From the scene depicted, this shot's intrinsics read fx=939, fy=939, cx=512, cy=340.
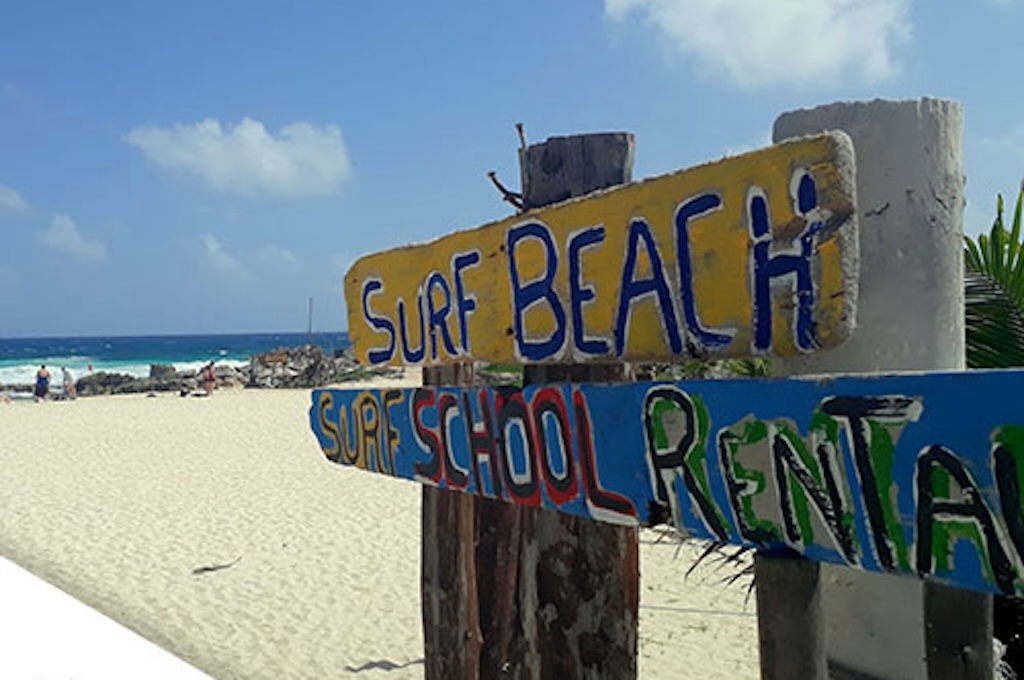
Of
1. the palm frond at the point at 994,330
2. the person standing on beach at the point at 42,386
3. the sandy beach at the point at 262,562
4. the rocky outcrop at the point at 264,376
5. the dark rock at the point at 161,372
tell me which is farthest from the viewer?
the dark rock at the point at 161,372

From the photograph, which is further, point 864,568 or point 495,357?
point 495,357

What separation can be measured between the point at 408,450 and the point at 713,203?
1132mm

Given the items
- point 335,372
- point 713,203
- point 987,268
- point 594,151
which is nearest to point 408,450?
point 594,151

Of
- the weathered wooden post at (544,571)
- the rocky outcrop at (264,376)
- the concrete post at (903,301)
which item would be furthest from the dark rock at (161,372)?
the concrete post at (903,301)

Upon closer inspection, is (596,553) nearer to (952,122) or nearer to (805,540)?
(805,540)

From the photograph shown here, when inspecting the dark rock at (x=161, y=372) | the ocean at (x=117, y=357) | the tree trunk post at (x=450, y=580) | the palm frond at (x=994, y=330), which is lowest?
the tree trunk post at (x=450, y=580)

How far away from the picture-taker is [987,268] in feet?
9.86

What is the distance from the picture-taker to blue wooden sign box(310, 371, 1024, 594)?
1215mm

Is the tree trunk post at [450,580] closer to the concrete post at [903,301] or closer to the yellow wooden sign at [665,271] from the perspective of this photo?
the yellow wooden sign at [665,271]

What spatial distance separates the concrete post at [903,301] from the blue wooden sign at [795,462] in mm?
402

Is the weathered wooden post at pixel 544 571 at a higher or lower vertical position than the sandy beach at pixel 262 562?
higher

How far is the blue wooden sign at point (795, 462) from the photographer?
3.99ft

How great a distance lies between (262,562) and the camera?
28.5ft

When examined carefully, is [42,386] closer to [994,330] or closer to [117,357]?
[994,330]
